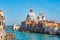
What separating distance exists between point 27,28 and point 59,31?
26614mm

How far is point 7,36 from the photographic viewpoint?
10781mm

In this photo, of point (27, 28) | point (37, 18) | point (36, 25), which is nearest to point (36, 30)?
point (36, 25)

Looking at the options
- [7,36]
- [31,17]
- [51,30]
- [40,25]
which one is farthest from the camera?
[31,17]

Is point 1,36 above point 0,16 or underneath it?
underneath

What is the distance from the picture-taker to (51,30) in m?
55.6

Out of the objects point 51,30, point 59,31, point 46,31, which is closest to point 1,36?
point 59,31

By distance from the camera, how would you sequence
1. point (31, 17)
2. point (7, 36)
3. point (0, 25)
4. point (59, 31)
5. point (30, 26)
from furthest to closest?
point (31, 17)
point (30, 26)
point (59, 31)
point (7, 36)
point (0, 25)

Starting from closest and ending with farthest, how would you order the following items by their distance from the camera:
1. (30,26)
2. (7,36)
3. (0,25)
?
(0,25) < (7,36) < (30,26)

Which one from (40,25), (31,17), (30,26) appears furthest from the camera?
(31,17)

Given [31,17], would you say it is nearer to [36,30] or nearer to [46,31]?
[36,30]

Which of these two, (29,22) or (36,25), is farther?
(29,22)

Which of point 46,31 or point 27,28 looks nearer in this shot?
point 46,31

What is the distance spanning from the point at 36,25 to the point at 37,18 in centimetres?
1152

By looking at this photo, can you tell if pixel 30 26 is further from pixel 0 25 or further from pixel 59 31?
pixel 0 25
